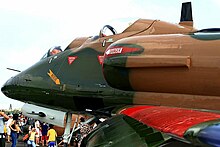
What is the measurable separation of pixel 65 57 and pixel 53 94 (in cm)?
96

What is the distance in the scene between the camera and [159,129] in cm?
468

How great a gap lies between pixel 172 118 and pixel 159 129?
44cm

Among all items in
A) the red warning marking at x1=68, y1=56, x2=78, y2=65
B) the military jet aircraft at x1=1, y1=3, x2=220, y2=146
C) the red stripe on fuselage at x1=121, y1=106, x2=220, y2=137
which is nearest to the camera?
the red stripe on fuselage at x1=121, y1=106, x2=220, y2=137

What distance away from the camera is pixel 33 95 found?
9758 millimetres

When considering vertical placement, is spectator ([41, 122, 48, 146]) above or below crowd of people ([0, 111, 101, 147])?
below

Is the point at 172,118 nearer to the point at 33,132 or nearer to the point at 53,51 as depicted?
the point at 53,51

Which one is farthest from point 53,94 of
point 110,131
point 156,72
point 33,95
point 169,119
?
point 169,119

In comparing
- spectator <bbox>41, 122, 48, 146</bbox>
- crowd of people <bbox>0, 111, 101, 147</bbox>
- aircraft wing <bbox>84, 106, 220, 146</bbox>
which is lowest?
spectator <bbox>41, 122, 48, 146</bbox>

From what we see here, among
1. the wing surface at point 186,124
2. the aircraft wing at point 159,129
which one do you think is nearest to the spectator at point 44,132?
the aircraft wing at point 159,129

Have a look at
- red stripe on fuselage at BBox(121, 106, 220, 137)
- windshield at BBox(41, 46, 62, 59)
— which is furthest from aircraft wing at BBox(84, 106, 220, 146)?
windshield at BBox(41, 46, 62, 59)

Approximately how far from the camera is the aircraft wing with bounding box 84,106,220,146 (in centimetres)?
335

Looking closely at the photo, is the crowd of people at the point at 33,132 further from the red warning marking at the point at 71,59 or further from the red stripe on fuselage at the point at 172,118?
the red stripe on fuselage at the point at 172,118

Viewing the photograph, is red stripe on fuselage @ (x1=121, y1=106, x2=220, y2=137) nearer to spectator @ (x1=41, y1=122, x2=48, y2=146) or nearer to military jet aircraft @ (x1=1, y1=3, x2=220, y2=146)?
military jet aircraft @ (x1=1, y1=3, x2=220, y2=146)

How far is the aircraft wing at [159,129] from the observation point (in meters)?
3.35
